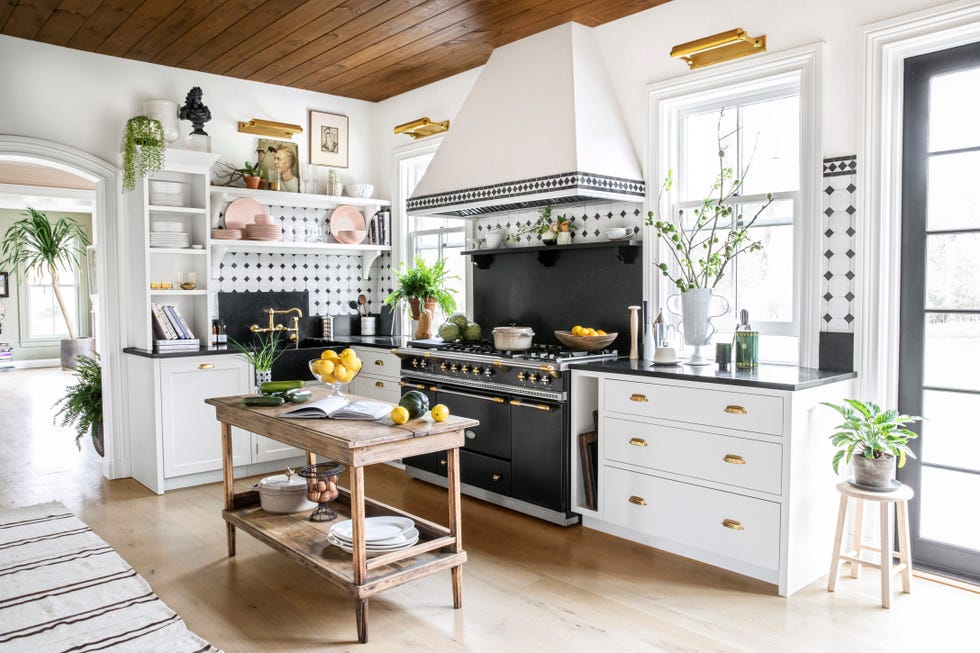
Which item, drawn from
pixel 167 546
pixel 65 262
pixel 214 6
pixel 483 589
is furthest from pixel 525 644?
pixel 65 262

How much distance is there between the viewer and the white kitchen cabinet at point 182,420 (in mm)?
4742

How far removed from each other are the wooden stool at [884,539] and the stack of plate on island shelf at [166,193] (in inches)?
177

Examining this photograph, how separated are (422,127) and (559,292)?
1.77 m

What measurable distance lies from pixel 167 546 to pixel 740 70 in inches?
154

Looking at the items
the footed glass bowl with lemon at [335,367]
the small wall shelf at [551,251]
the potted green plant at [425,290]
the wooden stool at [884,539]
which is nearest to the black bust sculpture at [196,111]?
the potted green plant at [425,290]

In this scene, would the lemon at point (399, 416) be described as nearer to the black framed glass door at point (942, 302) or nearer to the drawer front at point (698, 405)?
the drawer front at point (698, 405)

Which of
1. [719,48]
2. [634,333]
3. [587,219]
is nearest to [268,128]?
[587,219]

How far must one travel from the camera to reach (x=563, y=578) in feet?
10.8

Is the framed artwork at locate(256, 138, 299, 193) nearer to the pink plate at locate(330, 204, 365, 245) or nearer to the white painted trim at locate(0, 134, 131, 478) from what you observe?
the pink plate at locate(330, 204, 365, 245)

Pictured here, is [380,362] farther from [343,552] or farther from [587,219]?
[343,552]

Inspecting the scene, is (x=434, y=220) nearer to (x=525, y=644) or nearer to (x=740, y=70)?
(x=740, y=70)

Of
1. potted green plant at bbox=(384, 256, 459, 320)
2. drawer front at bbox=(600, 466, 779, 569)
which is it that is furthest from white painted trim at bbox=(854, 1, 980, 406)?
potted green plant at bbox=(384, 256, 459, 320)

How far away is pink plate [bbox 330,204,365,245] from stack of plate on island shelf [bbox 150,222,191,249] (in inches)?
49.1

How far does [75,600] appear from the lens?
308 centimetres
